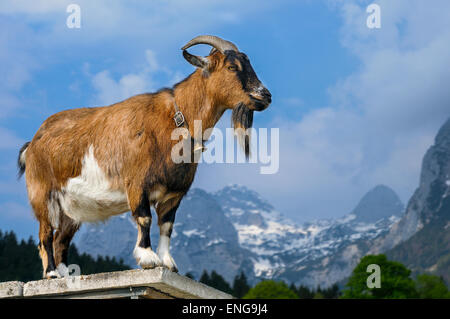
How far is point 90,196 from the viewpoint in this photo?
43.1ft

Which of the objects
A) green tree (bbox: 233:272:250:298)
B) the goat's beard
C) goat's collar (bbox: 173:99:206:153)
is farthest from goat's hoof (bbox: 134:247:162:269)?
green tree (bbox: 233:272:250:298)

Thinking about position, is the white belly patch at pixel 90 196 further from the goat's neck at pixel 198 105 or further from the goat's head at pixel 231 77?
the goat's head at pixel 231 77

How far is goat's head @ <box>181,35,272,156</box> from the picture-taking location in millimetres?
12758

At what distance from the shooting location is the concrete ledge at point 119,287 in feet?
38.1

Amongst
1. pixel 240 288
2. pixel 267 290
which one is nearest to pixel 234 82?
pixel 267 290

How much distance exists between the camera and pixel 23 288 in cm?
1279

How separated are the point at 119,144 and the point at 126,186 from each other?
0.84 m

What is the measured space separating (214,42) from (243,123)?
173 centimetres

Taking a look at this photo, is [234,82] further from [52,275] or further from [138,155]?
[52,275]

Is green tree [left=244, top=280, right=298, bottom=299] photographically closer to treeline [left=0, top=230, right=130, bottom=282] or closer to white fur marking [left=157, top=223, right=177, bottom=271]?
treeline [left=0, top=230, right=130, bottom=282]

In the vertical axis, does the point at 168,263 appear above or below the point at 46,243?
below
